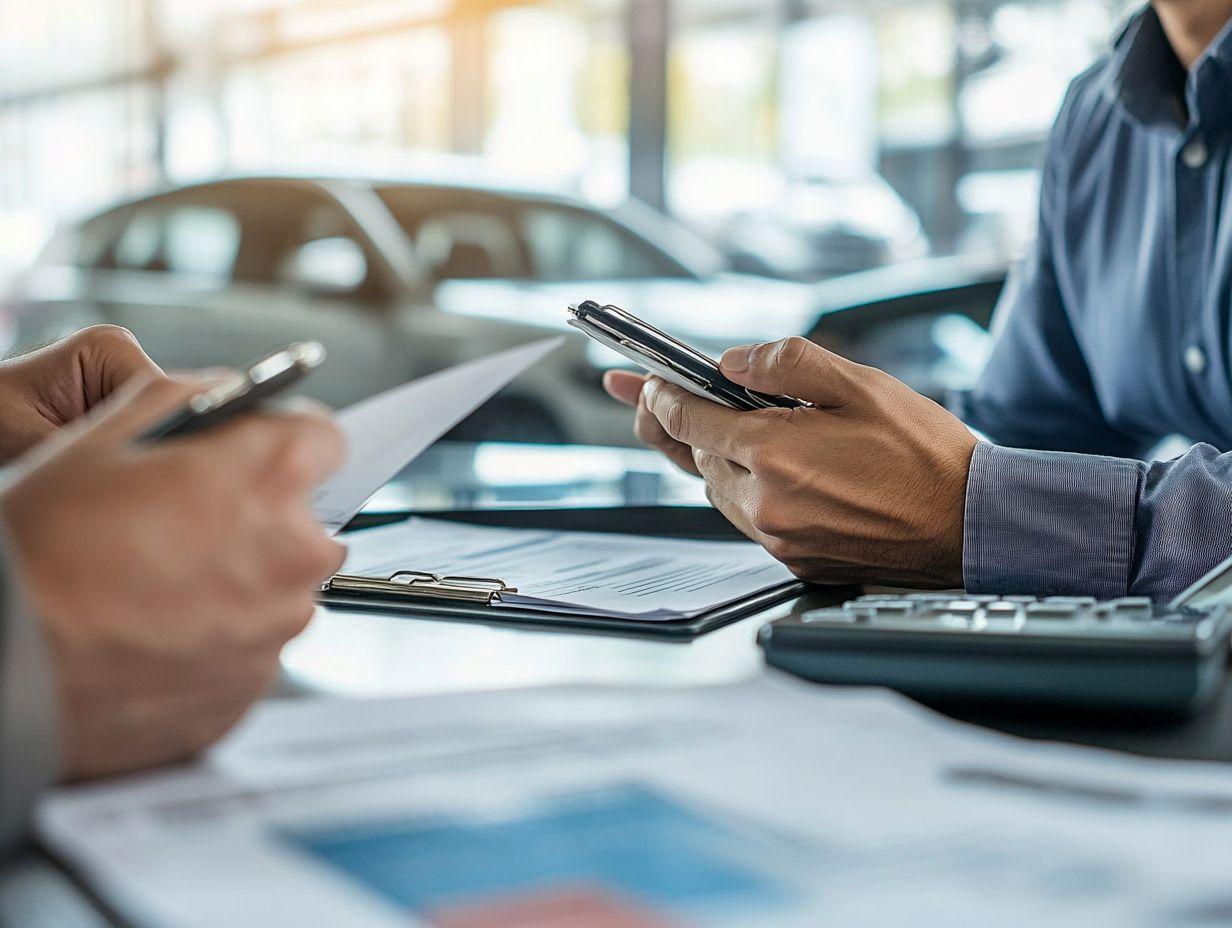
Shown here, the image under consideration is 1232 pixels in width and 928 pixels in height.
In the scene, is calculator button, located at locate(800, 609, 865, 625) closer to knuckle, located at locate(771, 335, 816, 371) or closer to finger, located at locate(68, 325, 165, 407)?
knuckle, located at locate(771, 335, 816, 371)

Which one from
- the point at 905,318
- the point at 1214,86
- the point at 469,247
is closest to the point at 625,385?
the point at 1214,86

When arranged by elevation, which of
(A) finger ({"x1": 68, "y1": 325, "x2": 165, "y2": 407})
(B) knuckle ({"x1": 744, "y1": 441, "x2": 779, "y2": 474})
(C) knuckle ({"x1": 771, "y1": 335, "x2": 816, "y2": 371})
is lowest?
(B) knuckle ({"x1": 744, "y1": 441, "x2": 779, "y2": 474})

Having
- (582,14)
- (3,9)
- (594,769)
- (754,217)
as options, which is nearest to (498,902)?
(594,769)

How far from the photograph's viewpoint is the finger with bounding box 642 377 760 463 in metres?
0.73

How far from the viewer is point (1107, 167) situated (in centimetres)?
136

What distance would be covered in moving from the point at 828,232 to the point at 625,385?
328 inches

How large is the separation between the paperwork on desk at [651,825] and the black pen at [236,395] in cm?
10

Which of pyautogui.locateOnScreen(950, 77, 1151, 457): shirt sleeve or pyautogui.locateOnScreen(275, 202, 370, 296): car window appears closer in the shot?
pyautogui.locateOnScreen(950, 77, 1151, 457): shirt sleeve

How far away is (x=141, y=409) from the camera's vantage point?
0.43 meters

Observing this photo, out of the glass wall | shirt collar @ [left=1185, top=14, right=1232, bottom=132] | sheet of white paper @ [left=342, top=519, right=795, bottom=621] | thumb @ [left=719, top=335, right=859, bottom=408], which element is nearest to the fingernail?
thumb @ [left=719, top=335, right=859, bottom=408]

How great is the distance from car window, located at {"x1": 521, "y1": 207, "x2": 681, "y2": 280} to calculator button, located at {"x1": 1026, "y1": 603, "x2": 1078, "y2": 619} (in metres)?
3.32

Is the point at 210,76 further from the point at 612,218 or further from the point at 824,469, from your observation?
the point at 824,469

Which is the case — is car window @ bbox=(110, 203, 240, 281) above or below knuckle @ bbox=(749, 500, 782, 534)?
above

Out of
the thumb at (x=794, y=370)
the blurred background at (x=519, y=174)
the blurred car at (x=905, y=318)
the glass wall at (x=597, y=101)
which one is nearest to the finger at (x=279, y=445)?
the thumb at (x=794, y=370)
